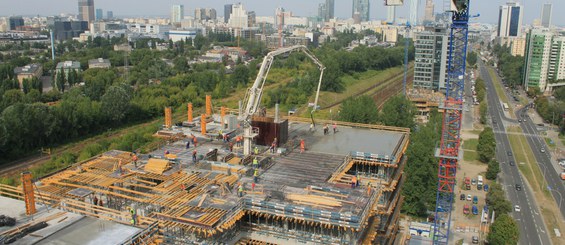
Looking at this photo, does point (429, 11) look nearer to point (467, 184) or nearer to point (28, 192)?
point (467, 184)

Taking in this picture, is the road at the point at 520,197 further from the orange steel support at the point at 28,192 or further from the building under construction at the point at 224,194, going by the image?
the orange steel support at the point at 28,192

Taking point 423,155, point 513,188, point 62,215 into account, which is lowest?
point 513,188

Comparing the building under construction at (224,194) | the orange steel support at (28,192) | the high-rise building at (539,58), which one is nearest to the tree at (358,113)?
the building under construction at (224,194)

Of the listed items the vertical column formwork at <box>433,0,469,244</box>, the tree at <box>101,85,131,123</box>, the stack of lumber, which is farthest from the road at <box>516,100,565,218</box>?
the tree at <box>101,85,131,123</box>

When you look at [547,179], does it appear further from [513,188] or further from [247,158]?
[247,158]

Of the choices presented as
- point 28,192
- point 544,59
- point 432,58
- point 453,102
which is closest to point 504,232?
point 453,102

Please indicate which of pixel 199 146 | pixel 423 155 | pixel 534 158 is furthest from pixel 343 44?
pixel 199 146
